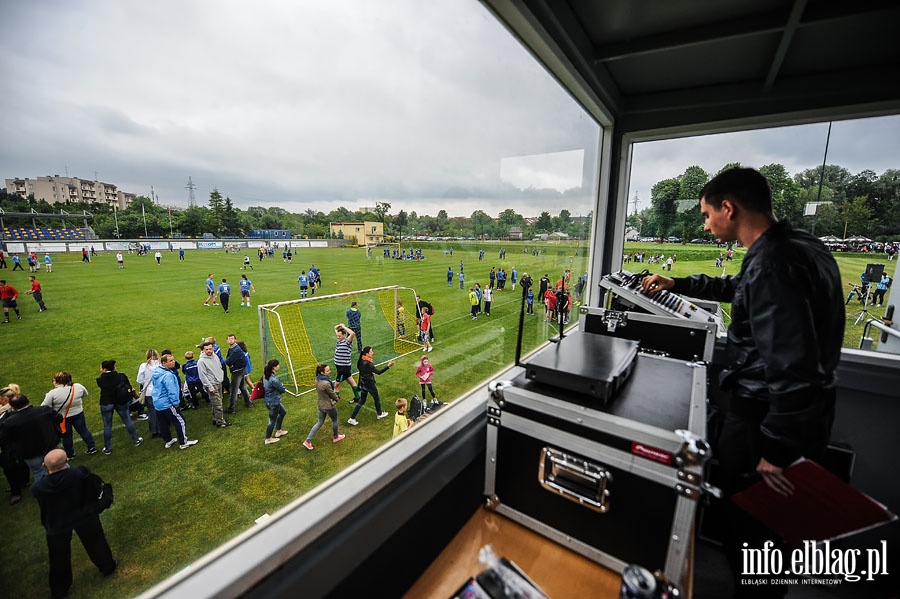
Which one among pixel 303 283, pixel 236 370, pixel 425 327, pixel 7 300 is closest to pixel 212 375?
pixel 236 370

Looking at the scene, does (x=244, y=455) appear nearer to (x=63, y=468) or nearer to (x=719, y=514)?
(x=63, y=468)

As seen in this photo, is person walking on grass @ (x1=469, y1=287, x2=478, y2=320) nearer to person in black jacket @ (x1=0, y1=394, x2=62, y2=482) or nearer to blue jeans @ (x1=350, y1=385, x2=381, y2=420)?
blue jeans @ (x1=350, y1=385, x2=381, y2=420)

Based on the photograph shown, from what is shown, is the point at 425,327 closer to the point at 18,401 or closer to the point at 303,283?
the point at 303,283

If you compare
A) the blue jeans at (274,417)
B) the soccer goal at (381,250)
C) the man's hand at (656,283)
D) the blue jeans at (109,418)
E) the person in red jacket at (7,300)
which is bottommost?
the blue jeans at (274,417)

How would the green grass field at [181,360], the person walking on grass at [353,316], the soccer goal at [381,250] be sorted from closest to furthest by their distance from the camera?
the green grass field at [181,360] → the soccer goal at [381,250] → the person walking on grass at [353,316]

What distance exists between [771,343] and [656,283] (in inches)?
37.0

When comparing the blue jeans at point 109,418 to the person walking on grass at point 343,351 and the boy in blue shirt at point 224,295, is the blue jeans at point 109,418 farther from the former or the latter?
the person walking on grass at point 343,351

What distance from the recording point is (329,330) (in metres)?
7.07

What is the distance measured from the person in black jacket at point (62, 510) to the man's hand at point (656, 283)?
3286mm

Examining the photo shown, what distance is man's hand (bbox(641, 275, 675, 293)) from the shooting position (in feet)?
6.08

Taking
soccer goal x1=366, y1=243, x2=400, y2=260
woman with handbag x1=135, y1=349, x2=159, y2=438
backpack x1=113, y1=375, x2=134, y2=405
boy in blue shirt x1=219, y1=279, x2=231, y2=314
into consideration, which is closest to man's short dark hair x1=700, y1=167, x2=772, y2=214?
soccer goal x1=366, y1=243, x2=400, y2=260

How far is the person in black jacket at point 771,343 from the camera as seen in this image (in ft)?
3.09

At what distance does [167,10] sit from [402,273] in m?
2.54

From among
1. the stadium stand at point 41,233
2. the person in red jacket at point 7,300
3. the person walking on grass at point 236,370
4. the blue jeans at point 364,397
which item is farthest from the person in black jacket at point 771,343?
the person walking on grass at point 236,370
